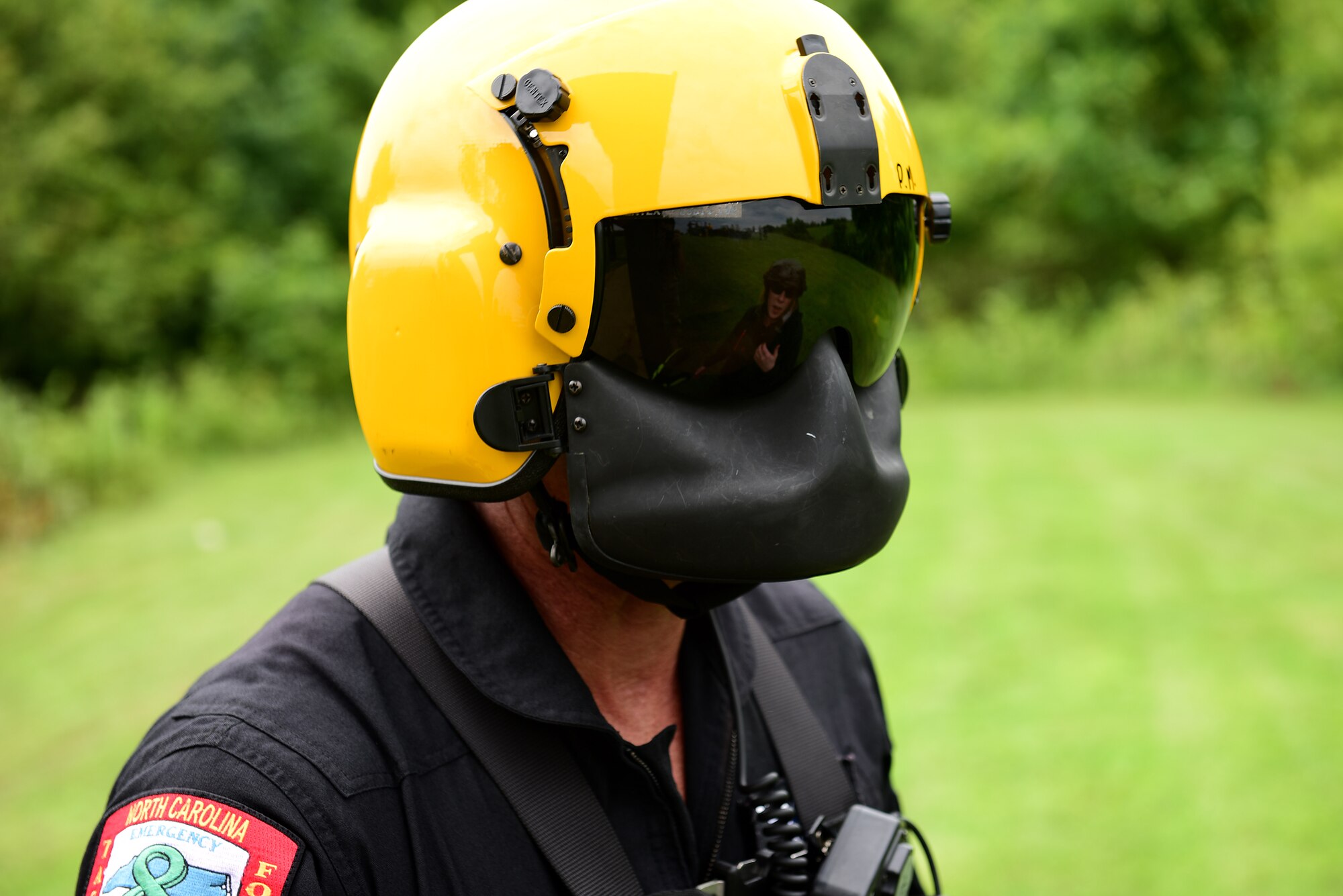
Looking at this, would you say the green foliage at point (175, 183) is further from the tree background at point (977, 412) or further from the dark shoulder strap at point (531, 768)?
the dark shoulder strap at point (531, 768)

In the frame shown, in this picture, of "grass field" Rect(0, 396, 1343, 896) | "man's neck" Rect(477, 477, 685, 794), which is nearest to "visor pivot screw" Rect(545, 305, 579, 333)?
"man's neck" Rect(477, 477, 685, 794)

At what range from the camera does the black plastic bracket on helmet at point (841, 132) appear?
130cm

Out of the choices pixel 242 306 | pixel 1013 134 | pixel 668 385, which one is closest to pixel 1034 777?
pixel 668 385

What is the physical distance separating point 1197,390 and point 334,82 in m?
13.2

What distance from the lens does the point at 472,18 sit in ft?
4.64

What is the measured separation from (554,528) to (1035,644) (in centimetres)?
526

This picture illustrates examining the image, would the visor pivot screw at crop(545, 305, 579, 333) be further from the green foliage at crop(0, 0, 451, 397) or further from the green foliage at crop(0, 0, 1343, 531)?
the green foliage at crop(0, 0, 451, 397)

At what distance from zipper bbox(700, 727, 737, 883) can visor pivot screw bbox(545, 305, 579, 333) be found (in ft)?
1.93

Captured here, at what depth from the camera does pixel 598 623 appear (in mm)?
1491

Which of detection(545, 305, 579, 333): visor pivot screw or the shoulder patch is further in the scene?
detection(545, 305, 579, 333): visor pivot screw

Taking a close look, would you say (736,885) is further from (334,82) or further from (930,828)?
(334,82)

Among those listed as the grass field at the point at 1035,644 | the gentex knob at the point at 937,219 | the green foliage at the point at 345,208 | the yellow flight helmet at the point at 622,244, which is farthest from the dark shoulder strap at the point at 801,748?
the green foliage at the point at 345,208

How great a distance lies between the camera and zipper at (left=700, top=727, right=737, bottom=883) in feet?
4.79

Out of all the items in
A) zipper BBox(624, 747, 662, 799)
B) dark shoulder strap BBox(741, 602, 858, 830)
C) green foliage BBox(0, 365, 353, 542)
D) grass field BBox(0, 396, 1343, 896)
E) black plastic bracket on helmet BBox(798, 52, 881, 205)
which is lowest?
grass field BBox(0, 396, 1343, 896)
